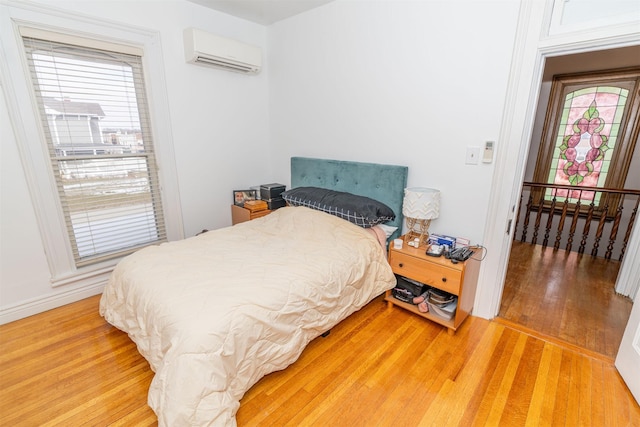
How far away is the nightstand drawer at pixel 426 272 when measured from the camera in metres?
2.03

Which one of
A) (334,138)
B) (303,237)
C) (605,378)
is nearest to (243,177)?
(334,138)

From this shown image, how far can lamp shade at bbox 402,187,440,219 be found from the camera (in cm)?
222

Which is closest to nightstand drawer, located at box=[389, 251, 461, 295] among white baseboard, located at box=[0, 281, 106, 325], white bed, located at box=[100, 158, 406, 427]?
white bed, located at box=[100, 158, 406, 427]

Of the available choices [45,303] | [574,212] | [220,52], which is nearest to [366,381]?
[45,303]

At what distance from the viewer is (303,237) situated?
2383 mm

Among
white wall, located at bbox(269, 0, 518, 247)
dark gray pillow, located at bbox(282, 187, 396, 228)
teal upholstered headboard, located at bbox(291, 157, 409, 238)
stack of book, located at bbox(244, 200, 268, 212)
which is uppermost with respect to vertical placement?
white wall, located at bbox(269, 0, 518, 247)

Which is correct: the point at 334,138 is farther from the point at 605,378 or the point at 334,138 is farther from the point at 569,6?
the point at 605,378

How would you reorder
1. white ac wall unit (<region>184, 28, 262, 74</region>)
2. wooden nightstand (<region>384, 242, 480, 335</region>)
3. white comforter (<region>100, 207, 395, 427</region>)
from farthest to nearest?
white ac wall unit (<region>184, 28, 262, 74</region>), wooden nightstand (<region>384, 242, 480, 335</region>), white comforter (<region>100, 207, 395, 427</region>)

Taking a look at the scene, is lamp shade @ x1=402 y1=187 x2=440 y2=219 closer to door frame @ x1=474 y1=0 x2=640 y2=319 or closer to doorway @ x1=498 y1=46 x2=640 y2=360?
door frame @ x1=474 y1=0 x2=640 y2=319

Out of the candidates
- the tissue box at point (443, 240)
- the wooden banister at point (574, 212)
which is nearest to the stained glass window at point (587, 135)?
the wooden banister at point (574, 212)

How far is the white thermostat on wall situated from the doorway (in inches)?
49.6

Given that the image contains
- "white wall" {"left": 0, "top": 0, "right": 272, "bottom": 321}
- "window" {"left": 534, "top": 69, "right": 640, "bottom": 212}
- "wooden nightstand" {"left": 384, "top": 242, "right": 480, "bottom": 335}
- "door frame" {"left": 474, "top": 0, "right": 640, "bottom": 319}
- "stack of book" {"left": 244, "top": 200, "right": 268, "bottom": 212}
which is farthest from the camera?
"window" {"left": 534, "top": 69, "right": 640, "bottom": 212}

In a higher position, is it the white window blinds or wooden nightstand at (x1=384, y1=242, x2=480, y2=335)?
the white window blinds

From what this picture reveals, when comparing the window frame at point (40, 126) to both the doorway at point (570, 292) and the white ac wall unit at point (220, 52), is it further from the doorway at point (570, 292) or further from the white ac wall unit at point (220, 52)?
the doorway at point (570, 292)
